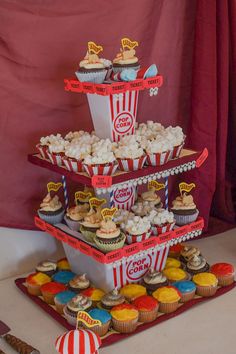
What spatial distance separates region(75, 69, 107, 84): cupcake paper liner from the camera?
139 cm

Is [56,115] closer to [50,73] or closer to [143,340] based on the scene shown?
[50,73]

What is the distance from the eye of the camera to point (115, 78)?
1.41 m

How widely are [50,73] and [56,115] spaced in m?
0.13

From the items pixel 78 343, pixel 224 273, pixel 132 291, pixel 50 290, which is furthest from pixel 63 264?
pixel 78 343

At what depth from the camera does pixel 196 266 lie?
1.60 meters

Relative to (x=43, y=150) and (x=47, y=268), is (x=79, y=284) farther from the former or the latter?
(x=43, y=150)

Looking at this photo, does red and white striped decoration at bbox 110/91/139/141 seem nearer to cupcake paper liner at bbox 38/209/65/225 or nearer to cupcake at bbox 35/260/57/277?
cupcake paper liner at bbox 38/209/65/225

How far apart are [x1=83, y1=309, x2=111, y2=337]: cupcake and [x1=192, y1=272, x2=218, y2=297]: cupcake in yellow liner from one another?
0.30 metres

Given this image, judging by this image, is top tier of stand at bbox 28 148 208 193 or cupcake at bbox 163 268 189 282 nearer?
top tier of stand at bbox 28 148 208 193

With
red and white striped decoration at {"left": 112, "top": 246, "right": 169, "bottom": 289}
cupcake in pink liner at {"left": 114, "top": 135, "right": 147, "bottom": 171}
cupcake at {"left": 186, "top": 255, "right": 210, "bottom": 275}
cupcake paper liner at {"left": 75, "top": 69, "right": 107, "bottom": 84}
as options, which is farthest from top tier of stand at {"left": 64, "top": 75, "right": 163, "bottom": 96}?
cupcake at {"left": 186, "top": 255, "right": 210, "bottom": 275}

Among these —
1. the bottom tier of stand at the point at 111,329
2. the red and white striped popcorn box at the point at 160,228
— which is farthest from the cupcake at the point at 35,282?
the red and white striped popcorn box at the point at 160,228

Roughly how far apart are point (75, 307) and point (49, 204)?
328 mm

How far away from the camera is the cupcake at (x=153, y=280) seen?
149cm

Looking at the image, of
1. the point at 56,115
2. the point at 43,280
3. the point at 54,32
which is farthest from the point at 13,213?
the point at 54,32
